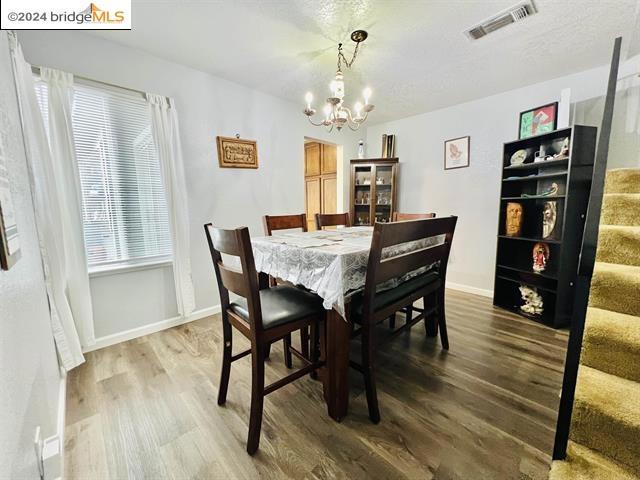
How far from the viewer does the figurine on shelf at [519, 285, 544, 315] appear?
8.00 feet

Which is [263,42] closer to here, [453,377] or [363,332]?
[363,332]

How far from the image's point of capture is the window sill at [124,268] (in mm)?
1999

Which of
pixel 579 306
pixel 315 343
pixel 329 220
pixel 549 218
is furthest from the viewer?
pixel 329 220

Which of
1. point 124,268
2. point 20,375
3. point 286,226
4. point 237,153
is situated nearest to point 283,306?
point 20,375

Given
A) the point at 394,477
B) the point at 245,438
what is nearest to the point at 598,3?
the point at 394,477

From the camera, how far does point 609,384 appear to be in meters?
0.92

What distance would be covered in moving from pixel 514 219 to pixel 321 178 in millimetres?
2751

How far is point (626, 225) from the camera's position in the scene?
5.13ft

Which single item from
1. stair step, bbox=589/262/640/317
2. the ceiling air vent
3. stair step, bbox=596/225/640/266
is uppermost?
the ceiling air vent

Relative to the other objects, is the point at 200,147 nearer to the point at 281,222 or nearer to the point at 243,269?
the point at 281,222

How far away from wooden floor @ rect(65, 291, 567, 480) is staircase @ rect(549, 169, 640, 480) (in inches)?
11.8

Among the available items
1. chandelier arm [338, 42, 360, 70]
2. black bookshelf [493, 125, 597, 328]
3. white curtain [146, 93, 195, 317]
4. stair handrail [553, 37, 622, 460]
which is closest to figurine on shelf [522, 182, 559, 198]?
black bookshelf [493, 125, 597, 328]

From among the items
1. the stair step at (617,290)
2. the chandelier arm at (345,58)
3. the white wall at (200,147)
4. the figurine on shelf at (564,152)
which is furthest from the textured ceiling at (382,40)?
the stair step at (617,290)

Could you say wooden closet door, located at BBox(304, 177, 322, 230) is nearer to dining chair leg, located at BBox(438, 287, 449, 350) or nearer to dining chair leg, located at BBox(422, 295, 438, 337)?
dining chair leg, located at BBox(422, 295, 438, 337)
